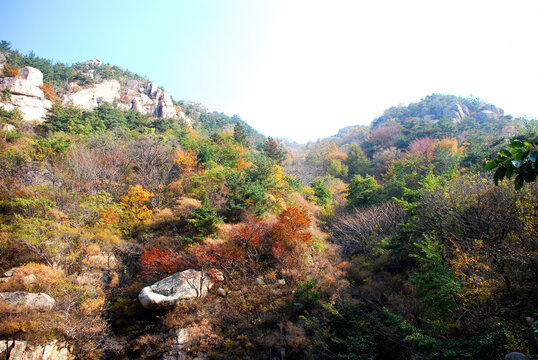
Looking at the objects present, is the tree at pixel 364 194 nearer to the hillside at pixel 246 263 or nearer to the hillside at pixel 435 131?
the hillside at pixel 246 263

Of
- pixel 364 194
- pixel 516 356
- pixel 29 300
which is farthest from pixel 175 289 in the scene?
pixel 364 194

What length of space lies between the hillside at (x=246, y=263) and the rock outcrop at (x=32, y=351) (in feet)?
0.11

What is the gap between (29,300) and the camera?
8.65m

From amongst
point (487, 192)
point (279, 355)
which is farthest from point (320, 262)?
point (487, 192)

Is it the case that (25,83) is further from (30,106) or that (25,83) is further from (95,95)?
→ (95,95)

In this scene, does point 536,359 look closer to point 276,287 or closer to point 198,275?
point 276,287

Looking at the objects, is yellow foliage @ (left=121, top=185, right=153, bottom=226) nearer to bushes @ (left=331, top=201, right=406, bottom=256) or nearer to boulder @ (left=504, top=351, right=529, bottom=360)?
bushes @ (left=331, top=201, right=406, bottom=256)

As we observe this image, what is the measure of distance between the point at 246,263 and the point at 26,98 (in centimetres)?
3642

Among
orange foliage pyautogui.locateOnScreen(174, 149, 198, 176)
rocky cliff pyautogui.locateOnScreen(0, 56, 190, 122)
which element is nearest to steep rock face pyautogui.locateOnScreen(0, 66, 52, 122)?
rocky cliff pyautogui.locateOnScreen(0, 56, 190, 122)

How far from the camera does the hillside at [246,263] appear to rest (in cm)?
655

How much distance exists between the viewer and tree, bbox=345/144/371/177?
114 ft

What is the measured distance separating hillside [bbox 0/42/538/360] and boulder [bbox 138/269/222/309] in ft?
0.19

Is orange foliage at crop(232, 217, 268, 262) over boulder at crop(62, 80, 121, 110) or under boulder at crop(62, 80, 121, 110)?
under

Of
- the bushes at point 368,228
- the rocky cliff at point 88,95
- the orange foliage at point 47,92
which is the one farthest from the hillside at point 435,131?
the orange foliage at point 47,92
